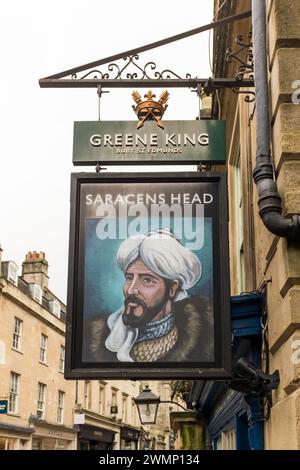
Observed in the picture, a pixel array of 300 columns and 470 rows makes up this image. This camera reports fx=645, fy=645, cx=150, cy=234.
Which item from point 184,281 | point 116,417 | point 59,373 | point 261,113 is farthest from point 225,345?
point 116,417

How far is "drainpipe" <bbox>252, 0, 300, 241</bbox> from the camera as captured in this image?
4.31m

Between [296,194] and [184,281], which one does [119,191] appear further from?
[296,194]

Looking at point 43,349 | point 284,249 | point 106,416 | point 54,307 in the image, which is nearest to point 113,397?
point 106,416


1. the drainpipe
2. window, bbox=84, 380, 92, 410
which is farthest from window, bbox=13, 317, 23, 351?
the drainpipe

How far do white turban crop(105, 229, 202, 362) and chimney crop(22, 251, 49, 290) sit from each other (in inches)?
1163

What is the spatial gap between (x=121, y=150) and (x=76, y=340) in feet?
5.51

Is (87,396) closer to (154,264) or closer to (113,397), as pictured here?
(113,397)

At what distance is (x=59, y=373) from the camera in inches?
1362

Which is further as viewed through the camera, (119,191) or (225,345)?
(119,191)

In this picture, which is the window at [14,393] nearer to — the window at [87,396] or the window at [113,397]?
the window at [87,396]

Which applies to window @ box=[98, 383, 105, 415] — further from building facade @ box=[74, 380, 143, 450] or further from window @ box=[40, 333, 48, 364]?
window @ box=[40, 333, 48, 364]

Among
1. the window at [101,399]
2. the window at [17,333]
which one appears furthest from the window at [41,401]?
the window at [101,399]

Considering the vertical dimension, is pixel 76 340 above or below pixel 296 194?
below
